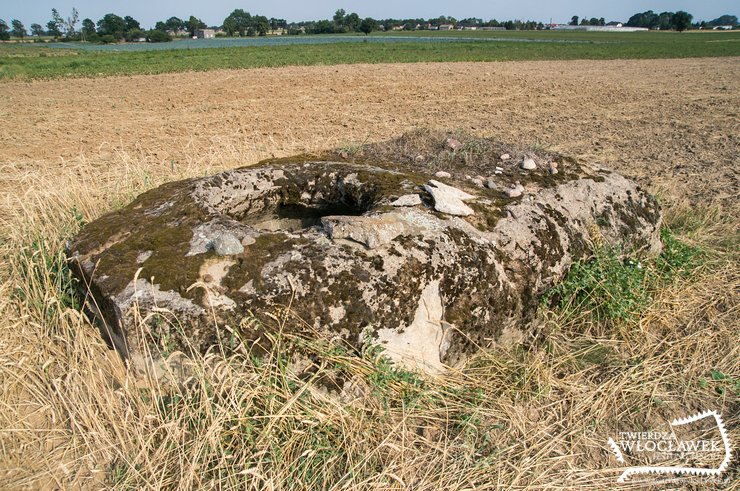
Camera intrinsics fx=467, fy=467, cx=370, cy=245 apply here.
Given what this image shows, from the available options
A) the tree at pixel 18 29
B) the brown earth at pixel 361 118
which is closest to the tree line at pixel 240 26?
the tree at pixel 18 29

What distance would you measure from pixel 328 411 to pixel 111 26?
507 feet

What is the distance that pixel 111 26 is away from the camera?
127 m

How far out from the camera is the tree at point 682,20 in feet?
373

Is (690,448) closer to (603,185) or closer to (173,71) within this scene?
(603,185)

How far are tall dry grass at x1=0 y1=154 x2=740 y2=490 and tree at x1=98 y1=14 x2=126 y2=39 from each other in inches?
5859

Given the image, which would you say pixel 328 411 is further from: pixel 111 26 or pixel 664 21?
pixel 664 21

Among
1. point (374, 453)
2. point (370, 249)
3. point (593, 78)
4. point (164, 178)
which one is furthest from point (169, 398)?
point (593, 78)

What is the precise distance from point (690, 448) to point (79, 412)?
11.0 feet

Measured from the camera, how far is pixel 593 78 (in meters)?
21.8

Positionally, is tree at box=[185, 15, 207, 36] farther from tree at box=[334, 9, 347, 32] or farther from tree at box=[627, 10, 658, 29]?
tree at box=[627, 10, 658, 29]

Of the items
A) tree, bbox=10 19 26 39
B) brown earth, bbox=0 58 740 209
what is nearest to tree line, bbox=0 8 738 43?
tree, bbox=10 19 26 39

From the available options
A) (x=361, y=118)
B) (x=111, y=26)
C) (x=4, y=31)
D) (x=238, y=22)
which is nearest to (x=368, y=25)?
(x=238, y=22)

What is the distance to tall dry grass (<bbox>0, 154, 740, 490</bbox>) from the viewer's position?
2.30 m

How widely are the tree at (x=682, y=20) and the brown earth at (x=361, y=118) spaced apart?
120 m
